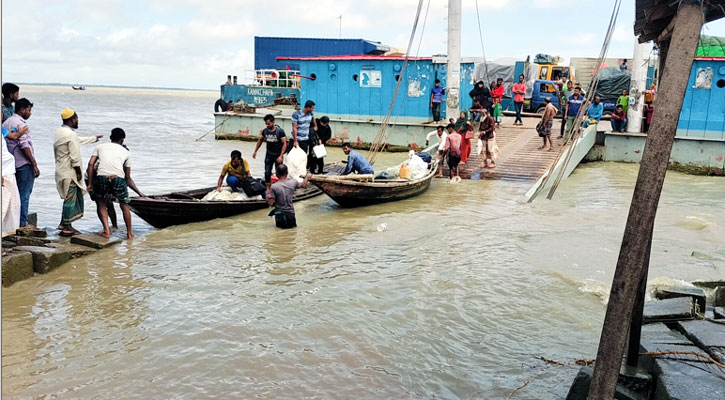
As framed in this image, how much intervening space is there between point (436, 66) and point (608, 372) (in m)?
18.3

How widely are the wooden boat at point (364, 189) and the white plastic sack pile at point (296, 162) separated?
0.56m

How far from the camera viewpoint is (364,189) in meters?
11.2

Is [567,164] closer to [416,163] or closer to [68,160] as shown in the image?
[416,163]

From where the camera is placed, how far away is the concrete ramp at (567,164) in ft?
41.1

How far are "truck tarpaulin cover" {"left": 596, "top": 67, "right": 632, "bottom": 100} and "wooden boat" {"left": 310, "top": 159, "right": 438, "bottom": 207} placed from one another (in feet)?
52.6

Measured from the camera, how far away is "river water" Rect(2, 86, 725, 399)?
505 centimetres

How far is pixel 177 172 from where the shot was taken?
59.1 feet

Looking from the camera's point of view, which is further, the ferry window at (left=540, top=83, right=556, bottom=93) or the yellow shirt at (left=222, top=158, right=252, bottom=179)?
the ferry window at (left=540, top=83, right=556, bottom=93)

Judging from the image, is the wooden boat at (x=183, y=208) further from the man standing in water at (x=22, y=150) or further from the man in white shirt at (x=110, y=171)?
the man standing in water at (x=22, y=150)

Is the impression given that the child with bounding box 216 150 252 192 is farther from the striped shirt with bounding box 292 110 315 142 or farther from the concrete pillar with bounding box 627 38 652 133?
the concrete pillar with bounding box 627 38 652 133

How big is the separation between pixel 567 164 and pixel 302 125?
236 inches

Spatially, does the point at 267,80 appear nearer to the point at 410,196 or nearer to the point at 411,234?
the point at 410,196

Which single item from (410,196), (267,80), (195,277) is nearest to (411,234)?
(410,196)

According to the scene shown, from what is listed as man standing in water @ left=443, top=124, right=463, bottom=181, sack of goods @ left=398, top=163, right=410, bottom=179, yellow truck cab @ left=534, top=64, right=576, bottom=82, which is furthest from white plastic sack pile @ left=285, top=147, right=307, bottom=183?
yellow truck cab @ left=534, top=64, right=576, bottom=82
